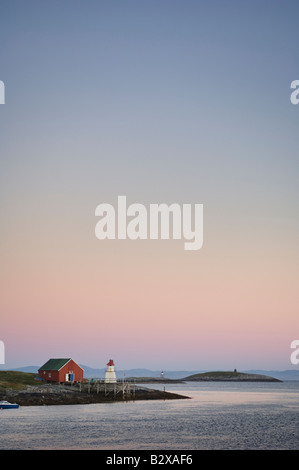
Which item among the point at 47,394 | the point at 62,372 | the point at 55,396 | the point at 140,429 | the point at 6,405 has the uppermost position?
the point at 140,429

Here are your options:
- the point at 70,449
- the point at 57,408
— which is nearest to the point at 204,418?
the point at 57,408

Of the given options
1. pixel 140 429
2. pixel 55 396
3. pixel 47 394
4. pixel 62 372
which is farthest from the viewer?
pixel 62 372

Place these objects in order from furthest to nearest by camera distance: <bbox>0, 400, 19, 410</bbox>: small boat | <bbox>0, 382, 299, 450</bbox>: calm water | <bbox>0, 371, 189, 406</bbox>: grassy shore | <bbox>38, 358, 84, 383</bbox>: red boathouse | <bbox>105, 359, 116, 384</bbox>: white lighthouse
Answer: <bbox>105, 359, 116, 384</bbox>: white lighthouse → <bbox>38, 358, 84, 383</bbox>: red boathouse → <bbox>0, 371, 189, 406</bbox>: grassy shore → <bbox>0, 400, 19, 410</bbox>: small boat → <bbox>0, 382, 299, 450</bbox>: calm water

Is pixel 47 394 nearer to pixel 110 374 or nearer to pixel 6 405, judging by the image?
pixel 6 405

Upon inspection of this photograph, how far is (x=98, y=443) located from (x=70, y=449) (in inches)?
157

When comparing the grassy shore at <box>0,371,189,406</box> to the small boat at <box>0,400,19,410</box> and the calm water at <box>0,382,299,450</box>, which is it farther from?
the small boat at <box>0,400,19,410</box>

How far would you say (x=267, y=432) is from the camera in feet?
199

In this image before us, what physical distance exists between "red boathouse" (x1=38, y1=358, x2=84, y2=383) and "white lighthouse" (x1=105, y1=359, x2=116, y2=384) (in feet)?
19.5

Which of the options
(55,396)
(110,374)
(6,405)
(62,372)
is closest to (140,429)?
(6,405)

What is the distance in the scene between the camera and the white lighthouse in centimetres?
11081


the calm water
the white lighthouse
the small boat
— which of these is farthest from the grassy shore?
the small boat

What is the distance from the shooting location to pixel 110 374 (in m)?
112

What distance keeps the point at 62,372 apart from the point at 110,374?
11243mm
